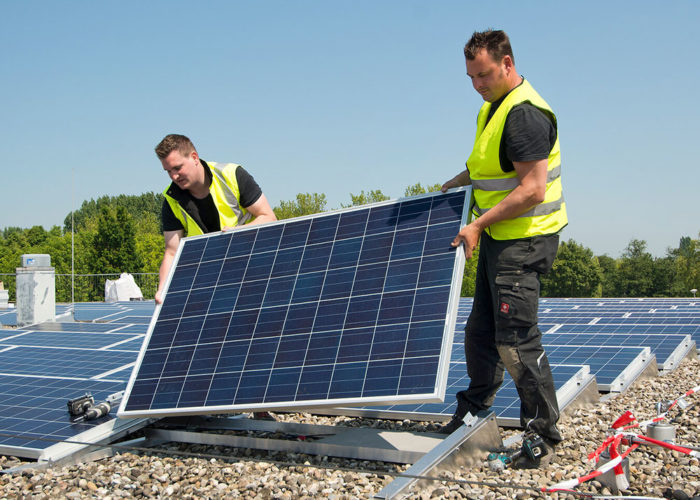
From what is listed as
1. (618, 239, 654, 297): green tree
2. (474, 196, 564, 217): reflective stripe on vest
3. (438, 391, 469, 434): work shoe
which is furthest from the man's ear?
(618, 239, 654, 297): green tree

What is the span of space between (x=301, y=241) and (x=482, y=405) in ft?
6.96

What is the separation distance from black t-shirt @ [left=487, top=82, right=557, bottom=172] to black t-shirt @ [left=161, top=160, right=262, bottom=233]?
110 inches

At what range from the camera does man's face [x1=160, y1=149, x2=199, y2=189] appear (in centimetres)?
588

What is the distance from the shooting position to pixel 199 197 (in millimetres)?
6426

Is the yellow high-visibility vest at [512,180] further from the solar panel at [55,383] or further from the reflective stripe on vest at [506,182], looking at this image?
the solar panel at [55,383]

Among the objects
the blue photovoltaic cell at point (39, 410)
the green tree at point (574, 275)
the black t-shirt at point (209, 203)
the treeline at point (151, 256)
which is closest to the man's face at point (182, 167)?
the black t-shirt at point (209, 203)

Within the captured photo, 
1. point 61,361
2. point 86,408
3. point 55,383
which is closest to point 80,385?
point 55,383

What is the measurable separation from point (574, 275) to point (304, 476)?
95179 millimetres

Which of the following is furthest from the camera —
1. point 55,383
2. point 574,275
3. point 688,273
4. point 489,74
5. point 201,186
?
point 574,275

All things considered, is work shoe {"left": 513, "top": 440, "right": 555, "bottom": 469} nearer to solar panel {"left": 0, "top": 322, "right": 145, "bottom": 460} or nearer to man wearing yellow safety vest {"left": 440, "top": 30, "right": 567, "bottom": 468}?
man wearing yellow safety vest {"left": 440, "top": 30, "right": 567, "bottom": 468}

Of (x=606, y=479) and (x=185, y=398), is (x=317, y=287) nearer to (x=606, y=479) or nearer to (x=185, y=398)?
(x=185, y=398)

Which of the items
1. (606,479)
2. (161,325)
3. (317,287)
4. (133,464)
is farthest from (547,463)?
(161,325)

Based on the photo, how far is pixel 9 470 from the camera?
5.12 meters

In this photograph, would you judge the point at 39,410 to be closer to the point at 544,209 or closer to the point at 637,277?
the point at 544,209
